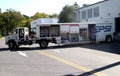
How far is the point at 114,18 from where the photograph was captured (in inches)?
1763

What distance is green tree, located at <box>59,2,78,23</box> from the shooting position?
67.2 metres

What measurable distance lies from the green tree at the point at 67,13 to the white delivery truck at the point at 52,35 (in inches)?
1156

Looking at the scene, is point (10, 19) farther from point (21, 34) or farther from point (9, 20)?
point (21, 34)

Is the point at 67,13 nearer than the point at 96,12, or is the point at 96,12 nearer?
the point at 96,12

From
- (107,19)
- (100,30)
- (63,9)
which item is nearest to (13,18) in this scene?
(63,9)

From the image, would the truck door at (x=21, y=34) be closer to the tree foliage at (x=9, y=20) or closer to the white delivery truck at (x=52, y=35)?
the white delivery truck at (x=52, y=35)

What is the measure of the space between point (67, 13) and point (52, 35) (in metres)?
35.3

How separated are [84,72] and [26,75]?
2752 mm

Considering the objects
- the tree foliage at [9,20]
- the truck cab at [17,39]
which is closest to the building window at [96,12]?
the truck cab at [17,39]

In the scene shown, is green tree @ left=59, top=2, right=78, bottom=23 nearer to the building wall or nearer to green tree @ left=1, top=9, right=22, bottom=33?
the building wall

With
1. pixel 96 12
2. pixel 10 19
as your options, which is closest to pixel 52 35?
pixel 96 12

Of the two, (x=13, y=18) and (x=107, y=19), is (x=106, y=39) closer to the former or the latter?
(x=107, y=19)

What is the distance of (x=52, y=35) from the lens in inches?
1366

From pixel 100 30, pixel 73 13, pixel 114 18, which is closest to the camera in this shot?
pixel 100 30
